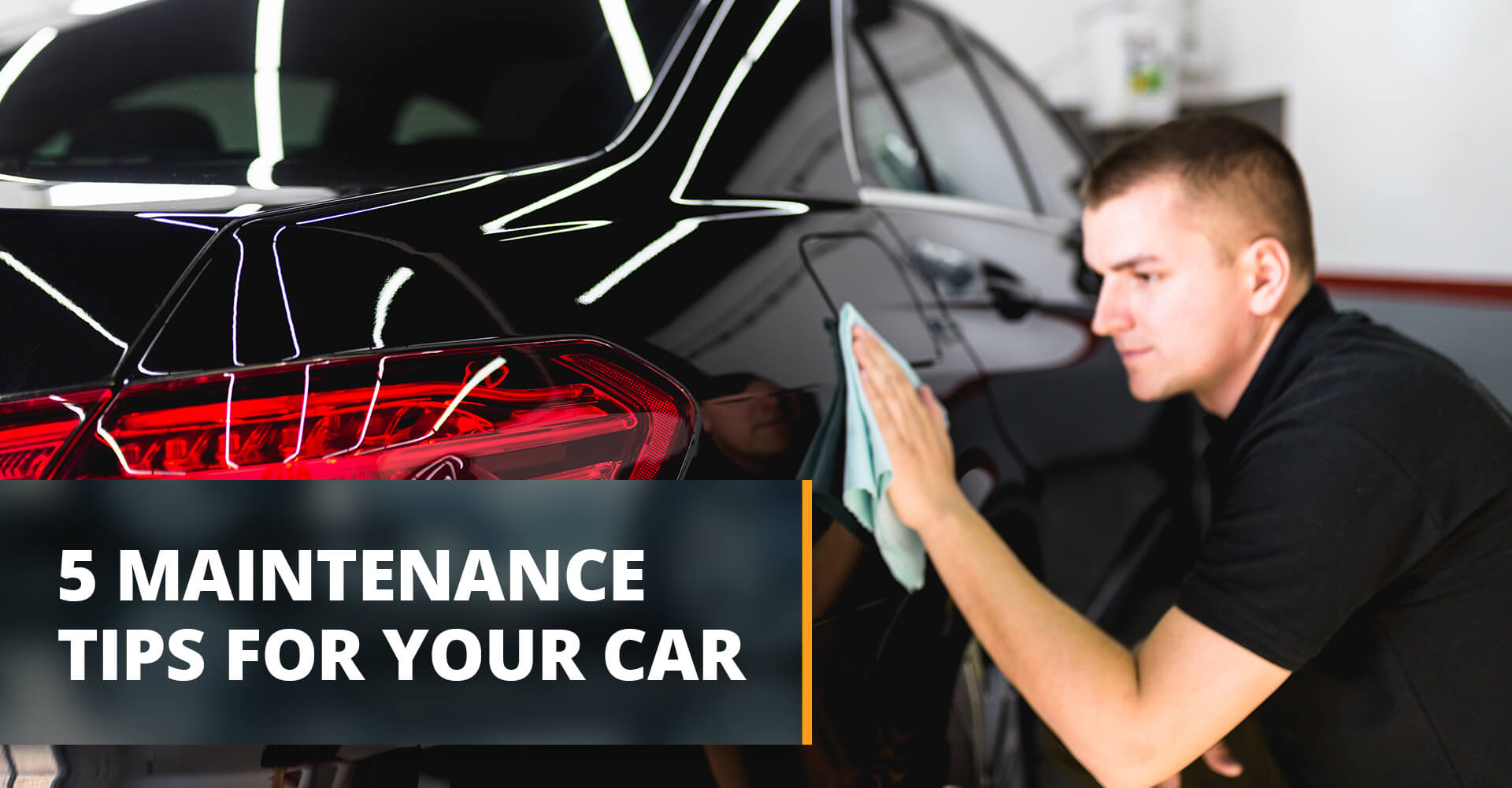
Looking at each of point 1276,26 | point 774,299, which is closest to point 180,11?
point 774,299

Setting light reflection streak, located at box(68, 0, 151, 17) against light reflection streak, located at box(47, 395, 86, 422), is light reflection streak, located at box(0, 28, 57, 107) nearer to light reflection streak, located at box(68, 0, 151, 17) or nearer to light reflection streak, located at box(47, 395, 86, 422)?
light reflection streak, located at box(68, 0, 151, 17)

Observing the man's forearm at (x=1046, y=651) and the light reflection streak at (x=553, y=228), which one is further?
the man's forearm at (x=1046, y=651)

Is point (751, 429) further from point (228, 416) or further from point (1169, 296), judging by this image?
point (1169, 296)

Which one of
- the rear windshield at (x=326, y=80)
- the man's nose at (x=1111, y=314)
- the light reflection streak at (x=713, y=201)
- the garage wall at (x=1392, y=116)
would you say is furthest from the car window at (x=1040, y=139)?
the garage wall at (x=1392, y=116)

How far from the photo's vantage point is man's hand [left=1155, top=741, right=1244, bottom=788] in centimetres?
121

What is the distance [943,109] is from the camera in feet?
5.32

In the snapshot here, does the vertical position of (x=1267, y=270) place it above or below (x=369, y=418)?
above

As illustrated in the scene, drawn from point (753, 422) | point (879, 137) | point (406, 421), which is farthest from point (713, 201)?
point (879, 137)

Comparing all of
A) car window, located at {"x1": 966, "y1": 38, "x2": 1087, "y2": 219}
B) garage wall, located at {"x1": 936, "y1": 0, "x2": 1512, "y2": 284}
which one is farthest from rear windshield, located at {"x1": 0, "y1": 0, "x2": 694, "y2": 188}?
garage wall, located at {"x1": 936, "y1": 0, "x2": 1512, "y2": 284}

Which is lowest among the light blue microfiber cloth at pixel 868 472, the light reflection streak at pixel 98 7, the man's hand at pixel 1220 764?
the man's hand at pixel 1220 764

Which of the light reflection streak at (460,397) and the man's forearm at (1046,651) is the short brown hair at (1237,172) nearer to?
the man's forearm at (1046,651)

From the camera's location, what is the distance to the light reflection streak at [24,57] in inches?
35.5

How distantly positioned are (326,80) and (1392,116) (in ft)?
11.1

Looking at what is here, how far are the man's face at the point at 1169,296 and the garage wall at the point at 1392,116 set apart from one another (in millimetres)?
2177
